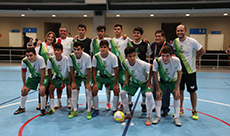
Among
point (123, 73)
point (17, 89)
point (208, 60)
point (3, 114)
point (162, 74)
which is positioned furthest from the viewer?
point (208, 60)

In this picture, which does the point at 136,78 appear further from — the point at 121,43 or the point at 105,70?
the point at 121,43

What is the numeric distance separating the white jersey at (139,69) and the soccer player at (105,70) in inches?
16.7

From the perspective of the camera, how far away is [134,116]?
175 inches

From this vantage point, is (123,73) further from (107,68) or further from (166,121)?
(166,121)

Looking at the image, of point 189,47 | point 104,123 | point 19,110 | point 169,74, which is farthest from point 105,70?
point 19,110

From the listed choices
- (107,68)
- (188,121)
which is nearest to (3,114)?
(107,68)

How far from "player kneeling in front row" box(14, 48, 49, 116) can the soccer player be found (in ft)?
3.62

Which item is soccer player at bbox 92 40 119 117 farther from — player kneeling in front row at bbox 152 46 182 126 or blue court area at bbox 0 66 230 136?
player kneeling in front row at bbox 152 46 182 126

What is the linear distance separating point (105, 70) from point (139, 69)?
31.9 inches

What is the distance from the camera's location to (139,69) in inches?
163

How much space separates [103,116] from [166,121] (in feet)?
4.31

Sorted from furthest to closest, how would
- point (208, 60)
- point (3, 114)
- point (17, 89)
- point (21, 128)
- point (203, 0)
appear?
point (208, 60) → point (203, 0) → point (17, 89) → point (3, 114) → point (21, 128)

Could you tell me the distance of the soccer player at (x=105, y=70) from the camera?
4375 millimetres

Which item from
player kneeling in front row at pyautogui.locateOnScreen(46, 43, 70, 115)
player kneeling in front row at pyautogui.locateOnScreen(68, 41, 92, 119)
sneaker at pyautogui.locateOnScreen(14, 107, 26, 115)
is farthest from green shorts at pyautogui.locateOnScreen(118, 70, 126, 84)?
sneaker at pyautogui.locateOnScreen(14, 107, 26, 115)
